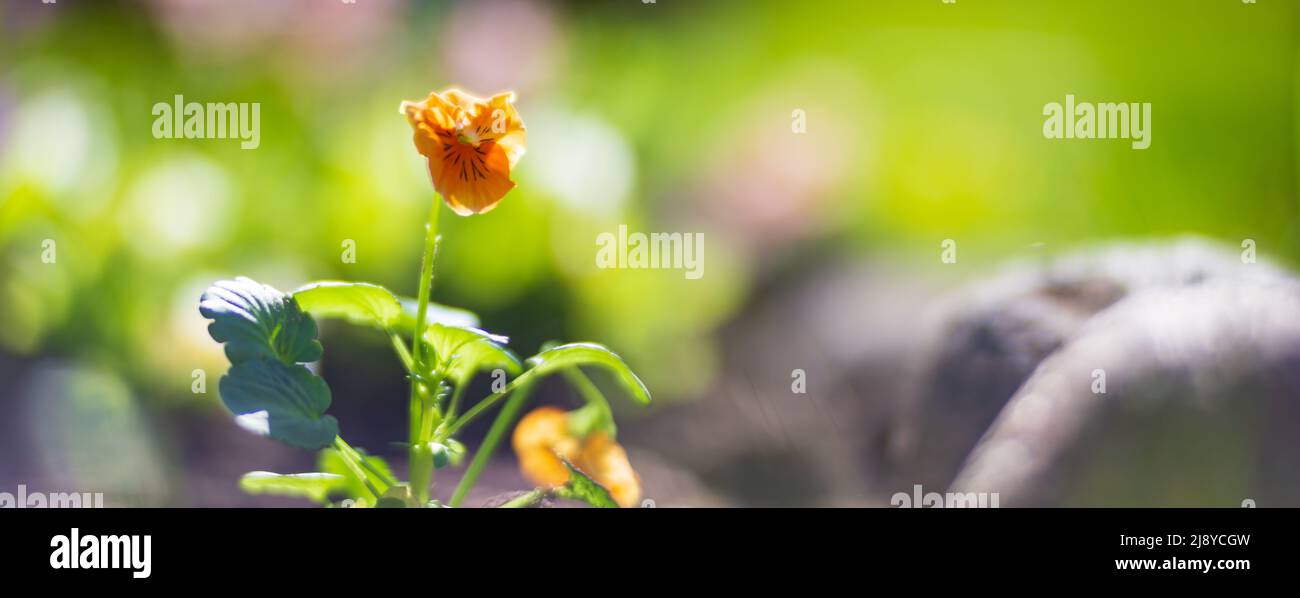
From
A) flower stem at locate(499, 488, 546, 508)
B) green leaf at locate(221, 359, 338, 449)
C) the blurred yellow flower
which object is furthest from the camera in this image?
the blurred yellow flower

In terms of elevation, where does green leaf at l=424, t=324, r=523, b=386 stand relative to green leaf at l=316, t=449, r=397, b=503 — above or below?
above

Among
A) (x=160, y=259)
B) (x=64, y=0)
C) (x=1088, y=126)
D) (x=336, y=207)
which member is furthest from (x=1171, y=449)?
(x=64, y=0)

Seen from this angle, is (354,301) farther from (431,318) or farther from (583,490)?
(583,490)

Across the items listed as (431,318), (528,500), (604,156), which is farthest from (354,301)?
(604,156)

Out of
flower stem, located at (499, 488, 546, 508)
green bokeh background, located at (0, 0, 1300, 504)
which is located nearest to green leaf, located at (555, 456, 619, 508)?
flower stem, located at (499, 488, 546, 508)

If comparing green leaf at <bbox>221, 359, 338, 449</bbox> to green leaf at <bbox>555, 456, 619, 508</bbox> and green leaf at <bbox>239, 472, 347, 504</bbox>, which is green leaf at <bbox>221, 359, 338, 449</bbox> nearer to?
green leaf at <bbox>239, 472, 347, 504</bbox>
